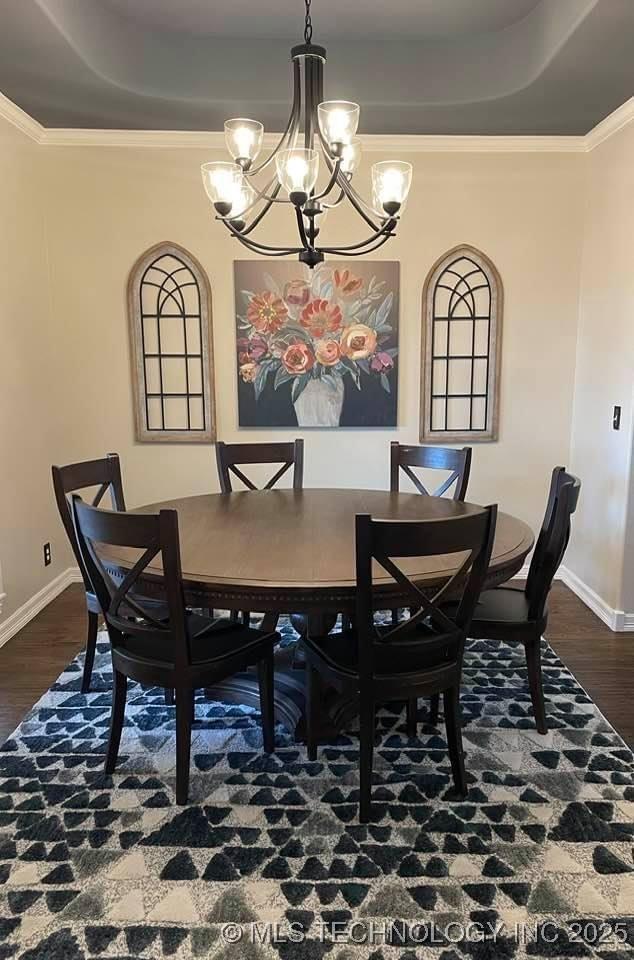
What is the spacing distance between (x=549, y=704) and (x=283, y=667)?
1099 millimetres

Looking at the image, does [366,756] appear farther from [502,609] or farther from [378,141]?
[378,141]

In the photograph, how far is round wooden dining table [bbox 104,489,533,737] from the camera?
1854mm

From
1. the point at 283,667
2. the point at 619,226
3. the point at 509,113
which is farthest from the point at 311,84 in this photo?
the point at 283,667

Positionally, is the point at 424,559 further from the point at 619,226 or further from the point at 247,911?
the point at 619,226

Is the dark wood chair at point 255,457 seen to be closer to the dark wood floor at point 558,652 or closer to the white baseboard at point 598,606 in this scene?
the dark wood floor at point 558,652

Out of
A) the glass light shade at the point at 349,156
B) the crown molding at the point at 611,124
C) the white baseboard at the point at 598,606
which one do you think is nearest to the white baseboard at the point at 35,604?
the glass light shade at the point at 349,156

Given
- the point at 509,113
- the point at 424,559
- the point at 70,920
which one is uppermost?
the point at 509,113

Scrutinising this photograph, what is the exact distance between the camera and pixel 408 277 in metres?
3.90

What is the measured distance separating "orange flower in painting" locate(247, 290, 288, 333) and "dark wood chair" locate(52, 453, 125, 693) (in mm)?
1351

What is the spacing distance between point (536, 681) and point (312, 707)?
855mm

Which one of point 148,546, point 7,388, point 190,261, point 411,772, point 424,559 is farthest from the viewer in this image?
point 190,261

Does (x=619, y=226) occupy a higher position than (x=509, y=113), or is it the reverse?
(x=509, y=113)

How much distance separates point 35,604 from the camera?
3650 millimetres

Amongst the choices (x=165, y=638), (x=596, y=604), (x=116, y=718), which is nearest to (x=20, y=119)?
(x=165, y=638)
